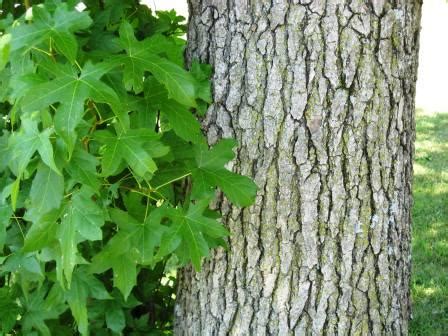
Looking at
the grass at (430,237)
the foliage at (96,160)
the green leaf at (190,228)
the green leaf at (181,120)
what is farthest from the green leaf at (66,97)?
the grass at (430,237)

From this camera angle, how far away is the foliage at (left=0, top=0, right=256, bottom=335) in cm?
180

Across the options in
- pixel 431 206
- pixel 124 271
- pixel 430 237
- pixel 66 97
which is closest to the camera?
pixel 66 97

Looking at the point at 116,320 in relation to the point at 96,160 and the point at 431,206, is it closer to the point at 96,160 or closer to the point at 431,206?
the point at 96,160

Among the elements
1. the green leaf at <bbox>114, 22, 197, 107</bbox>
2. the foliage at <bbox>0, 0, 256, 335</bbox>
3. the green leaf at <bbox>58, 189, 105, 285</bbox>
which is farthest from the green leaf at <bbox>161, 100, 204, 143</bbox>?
the green leaf at <bbox>58, 189, 105, 285</bbox>

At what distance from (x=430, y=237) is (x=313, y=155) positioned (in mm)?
3360

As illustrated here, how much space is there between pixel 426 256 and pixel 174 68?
361 cm

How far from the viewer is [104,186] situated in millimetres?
2176

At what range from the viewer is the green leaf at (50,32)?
5.81 ft

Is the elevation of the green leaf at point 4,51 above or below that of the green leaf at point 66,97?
above

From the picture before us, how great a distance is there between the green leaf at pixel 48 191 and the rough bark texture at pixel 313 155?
0.68 meters

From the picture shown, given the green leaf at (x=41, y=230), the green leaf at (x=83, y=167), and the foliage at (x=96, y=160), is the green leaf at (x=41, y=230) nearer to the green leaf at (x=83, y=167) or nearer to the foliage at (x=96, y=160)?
the foliage at (x=96, y=160)

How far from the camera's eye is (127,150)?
75.9 inches

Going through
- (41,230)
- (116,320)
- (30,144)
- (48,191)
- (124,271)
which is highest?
(30,144)

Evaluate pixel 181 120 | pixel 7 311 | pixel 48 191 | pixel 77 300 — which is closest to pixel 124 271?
pixel 77 300
